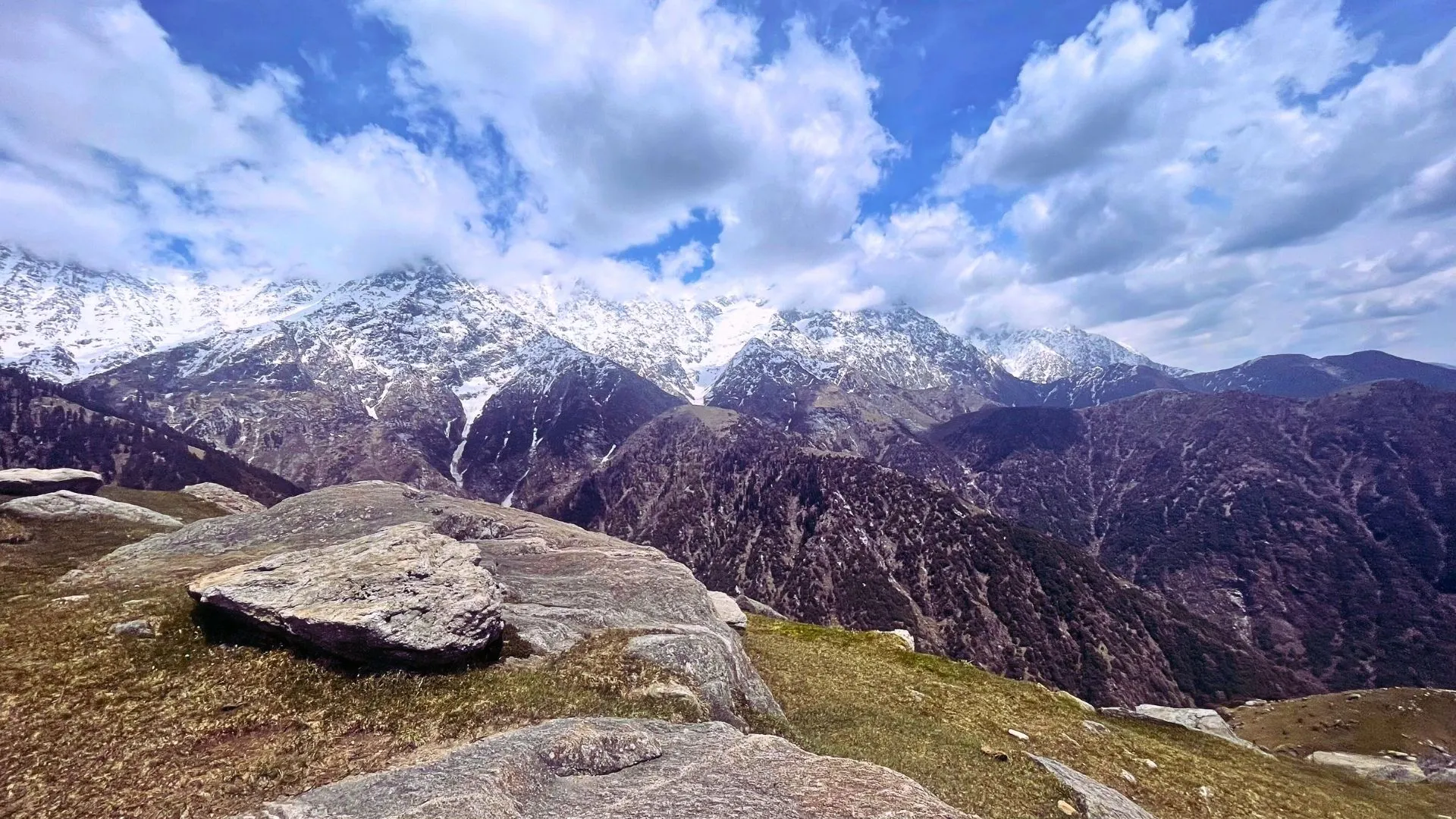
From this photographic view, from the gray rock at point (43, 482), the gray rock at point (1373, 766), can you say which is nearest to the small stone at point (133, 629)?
the gray rock at point (43, 482)

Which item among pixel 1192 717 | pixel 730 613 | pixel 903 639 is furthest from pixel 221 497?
pixel 1192 717

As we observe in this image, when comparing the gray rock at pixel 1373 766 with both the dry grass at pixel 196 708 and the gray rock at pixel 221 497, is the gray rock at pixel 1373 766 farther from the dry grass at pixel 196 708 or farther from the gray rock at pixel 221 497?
the gray rock at pixel 221 497

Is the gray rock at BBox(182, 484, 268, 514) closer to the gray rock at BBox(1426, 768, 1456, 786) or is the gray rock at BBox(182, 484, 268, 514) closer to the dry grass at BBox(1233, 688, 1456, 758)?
the gray rock at BBox(1426, 768, 1456, 786)

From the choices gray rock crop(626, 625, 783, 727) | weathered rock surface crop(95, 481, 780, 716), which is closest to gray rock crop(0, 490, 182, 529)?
weathered rock surface crop(95, 481, 780, 716)

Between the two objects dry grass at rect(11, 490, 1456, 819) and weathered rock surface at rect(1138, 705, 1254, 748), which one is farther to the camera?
weathered rock surface at rect(1138, 705, 1254, 748)

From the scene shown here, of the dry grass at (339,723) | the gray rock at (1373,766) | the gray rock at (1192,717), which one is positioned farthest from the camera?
the gray rock at (1192,717)

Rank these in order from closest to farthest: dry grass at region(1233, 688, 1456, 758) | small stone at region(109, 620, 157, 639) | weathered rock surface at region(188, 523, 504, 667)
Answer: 1. small stone at region(109, 620, 157, 639)
2. weathered rock surface at region(188, 523, 504, 667)
3. dry grass at region(1233, 688, 1456, 758)

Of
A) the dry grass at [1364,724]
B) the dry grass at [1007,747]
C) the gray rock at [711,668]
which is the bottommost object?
the dry grass at [1364,724]
